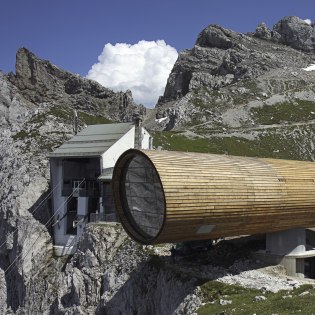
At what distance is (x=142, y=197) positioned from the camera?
85.1 feet

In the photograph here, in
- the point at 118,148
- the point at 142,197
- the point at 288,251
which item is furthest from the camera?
the point at 118,148

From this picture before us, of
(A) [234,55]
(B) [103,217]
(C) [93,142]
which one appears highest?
(A) [234,55]

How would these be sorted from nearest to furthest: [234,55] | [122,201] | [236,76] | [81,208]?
[122,201] → [81,208] → [236,76] → [234,55]

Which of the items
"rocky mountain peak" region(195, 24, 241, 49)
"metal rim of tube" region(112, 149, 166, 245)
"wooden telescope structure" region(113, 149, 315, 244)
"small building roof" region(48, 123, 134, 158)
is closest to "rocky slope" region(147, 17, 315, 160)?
"rocky mountain peak" region(195, 24, 241, 49)

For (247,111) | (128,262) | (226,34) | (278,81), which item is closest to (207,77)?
(226,34)

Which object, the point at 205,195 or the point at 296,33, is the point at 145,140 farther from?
the point at 296,33

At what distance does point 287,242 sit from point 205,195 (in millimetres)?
9640

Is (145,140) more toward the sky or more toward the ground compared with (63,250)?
more toward the sky

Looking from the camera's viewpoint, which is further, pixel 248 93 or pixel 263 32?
pixel 263 32

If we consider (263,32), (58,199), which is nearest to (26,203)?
(58,199)

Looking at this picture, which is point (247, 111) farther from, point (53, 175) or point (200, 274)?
point (200, 274)

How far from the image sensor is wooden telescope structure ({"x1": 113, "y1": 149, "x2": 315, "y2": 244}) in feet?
75.3

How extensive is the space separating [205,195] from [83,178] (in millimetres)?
26724

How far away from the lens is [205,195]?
23484mm
